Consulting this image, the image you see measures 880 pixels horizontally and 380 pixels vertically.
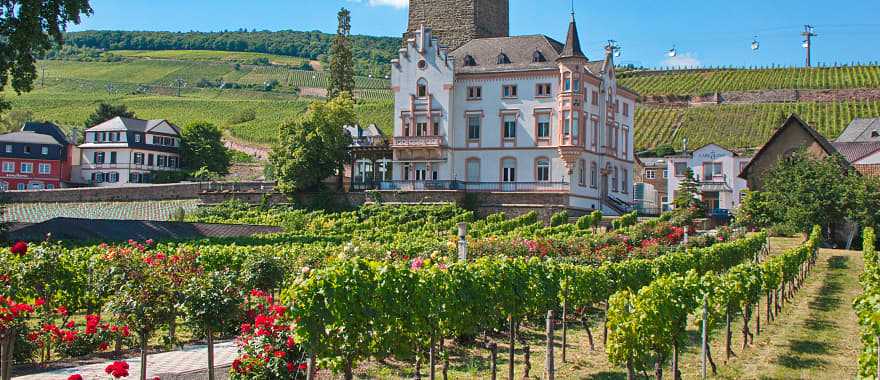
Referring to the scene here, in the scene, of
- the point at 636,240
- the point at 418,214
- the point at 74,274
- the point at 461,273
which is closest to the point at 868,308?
the point at 461,273

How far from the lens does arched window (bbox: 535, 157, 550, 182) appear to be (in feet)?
205

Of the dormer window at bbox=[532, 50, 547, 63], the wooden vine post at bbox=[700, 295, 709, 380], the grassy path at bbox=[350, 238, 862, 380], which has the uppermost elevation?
the dormer window at bbox=[532, 50, 547, 63]

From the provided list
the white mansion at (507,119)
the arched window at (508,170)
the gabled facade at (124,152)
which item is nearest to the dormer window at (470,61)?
the white mansion at (507,119)

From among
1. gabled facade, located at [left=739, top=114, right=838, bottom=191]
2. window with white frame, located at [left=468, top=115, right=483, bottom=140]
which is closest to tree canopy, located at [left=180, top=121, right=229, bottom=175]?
window with white frame, located at [left=468, top=115, right=483, bottom=140]

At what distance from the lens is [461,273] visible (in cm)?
1766

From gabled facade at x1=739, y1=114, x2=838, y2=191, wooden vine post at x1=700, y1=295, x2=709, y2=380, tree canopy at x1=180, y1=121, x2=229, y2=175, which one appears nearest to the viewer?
wooden vine post at x1=700, y1=295, x2=709, y2=380

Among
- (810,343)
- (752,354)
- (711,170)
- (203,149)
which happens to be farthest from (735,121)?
(752,354)

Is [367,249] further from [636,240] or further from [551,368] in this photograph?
[551,368]

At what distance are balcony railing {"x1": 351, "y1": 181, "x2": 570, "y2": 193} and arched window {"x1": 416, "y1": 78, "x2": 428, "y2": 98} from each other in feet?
21.7

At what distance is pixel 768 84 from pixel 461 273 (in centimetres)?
12750

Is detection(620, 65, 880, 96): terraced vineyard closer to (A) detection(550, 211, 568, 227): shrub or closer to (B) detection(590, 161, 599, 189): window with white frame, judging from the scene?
(B) detection(590, 161, 599, 189): window with white frame

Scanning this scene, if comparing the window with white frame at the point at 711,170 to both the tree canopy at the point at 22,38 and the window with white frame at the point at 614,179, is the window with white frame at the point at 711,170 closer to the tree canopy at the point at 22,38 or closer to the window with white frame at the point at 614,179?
the window with white frame at the point at 614,179

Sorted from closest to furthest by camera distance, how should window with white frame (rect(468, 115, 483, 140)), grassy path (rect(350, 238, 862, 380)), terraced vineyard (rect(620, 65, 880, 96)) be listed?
1. grassy path (rect(350, 238, 862, 380))
2. window with white frame (rect(468, 115, 483, 140))
3. terraced vineyard (rect(620, 65, 880, 96))

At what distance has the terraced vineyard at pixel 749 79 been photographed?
131 metres
